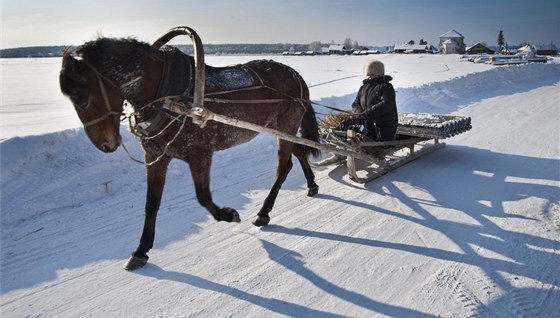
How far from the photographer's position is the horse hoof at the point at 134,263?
11.3 ft

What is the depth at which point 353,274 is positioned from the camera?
3.34 m

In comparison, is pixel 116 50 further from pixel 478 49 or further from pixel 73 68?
pixel 478 49

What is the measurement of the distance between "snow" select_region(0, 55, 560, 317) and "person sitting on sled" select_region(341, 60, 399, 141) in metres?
0.66

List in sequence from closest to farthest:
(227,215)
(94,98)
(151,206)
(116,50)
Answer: (94,98) → (116,50) → (151,206) → (227,215)

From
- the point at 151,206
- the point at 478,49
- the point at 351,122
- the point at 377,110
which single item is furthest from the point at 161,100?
the point at 478,49

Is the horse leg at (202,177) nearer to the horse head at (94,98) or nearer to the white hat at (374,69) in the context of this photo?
the horse head at (94,98)

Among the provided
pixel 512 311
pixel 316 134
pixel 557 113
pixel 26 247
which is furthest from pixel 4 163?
pixel 557 113

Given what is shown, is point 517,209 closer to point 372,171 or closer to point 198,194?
point 372,171

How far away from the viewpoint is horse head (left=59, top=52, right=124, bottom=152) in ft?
9.11

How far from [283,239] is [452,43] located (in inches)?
3634

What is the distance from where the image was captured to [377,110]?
567cm

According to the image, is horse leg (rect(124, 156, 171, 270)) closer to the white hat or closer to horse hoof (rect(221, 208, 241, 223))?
horse hoof (rect(221, 208, 241, 223))

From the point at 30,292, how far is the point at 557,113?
11187mm

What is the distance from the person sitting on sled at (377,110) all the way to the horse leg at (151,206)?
118 inches
